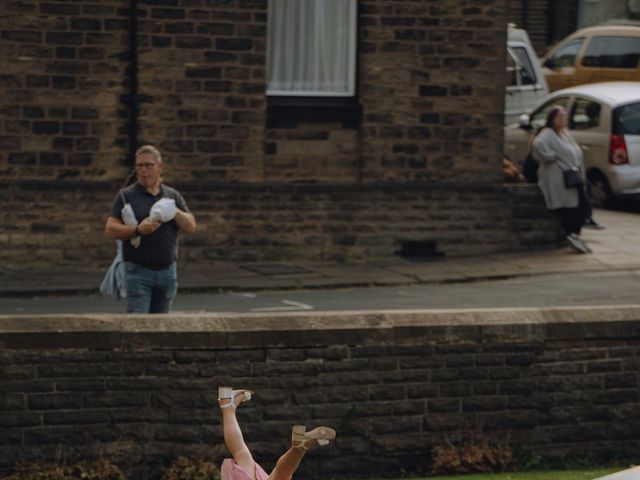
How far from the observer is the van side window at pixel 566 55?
93.3 feet

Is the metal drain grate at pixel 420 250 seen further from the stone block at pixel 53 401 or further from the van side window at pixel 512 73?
the stone block at pixel 53 401

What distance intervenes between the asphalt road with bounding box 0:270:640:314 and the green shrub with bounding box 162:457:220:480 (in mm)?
5123

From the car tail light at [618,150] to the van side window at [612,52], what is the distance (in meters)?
5.94

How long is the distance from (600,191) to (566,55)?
273 inches

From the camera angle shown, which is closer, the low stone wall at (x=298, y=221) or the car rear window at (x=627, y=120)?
the low stone wall at (x=298, y=221)

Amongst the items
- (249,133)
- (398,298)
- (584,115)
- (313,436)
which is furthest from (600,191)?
(313,436)

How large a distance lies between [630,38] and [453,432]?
18110mm

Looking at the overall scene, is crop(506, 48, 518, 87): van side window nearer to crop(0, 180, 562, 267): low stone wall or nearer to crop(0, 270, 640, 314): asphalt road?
crop(0, 180, 562, 267): low stone wall

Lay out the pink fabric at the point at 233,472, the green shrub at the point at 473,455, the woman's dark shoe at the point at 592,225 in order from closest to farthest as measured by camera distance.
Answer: the pink fabric at the point at 233,472 → the green shrub at the point at 473,455 → the woman's dark shoe at the point at 592,225

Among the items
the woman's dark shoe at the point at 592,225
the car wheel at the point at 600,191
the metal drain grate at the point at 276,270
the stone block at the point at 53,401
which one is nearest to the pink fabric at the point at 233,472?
the stone block at the point at 53,401

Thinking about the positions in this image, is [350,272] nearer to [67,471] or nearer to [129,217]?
[129,217]

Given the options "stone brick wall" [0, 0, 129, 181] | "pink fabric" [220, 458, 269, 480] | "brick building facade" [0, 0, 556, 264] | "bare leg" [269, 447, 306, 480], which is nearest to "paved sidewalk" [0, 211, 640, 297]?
"brick building facade" [0, 0, 556, 264]

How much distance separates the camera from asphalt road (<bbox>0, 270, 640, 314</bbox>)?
15383mm

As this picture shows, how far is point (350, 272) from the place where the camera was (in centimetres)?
1766
